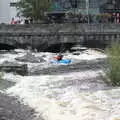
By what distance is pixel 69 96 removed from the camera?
78.8 ft

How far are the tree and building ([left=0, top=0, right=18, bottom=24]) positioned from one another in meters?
18.4

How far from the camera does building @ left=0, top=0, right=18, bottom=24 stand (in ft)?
318

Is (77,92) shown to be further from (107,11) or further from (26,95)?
(107,11)

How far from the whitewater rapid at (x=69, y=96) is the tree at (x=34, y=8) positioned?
42.0 meters

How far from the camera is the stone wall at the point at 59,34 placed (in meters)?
60.5

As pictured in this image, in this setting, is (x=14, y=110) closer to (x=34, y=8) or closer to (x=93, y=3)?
(x=34, y=8)

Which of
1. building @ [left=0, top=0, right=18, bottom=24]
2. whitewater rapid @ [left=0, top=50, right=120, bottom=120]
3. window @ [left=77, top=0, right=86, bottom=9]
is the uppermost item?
whitewater rapid @ [left=0, top=50, right=120, bottom=120]

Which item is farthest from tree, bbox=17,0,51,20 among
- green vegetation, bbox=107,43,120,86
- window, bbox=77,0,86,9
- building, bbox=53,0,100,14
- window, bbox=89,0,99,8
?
green vegetation, bbox=107,43,120,86

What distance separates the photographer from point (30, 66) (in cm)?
4353

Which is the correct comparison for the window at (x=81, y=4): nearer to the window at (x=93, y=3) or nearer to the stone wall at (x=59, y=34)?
the window at (x=93, y=3)

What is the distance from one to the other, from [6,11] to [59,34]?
3997 cm

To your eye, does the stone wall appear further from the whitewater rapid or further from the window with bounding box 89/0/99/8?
the window with bounding box 89/0/99/8

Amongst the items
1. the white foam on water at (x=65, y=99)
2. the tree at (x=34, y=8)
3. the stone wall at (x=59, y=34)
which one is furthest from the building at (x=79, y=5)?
the white foam on water at (x=65, y=99)

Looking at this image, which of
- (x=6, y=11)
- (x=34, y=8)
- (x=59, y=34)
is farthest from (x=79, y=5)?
(x=59, y=34)
